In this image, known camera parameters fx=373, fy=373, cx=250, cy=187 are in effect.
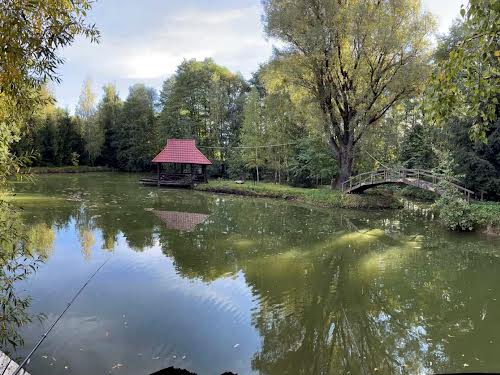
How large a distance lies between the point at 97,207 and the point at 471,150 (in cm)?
1648

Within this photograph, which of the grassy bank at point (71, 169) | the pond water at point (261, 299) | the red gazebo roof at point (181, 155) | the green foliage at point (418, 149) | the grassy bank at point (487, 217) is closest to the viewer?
the pond water at point (261, 299)

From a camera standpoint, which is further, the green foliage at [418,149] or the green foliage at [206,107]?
the green foliage at [206,107]

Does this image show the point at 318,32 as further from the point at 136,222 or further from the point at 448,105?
the point at 448,105

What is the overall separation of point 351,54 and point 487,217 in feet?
34.5

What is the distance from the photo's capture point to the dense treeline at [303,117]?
17375mm

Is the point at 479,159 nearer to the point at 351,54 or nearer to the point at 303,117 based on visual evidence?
the point at 351,54

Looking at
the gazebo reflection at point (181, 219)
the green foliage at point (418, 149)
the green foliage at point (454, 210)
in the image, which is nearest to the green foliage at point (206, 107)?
the green foliage at point (418, 149)

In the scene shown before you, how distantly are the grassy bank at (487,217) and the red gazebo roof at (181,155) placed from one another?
1840 cm

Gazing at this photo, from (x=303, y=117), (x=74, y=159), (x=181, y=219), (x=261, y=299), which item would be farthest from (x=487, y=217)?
(x=74, y=159)

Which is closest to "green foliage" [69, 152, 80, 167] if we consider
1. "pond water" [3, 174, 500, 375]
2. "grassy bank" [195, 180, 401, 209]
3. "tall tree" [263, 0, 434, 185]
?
"grassy bank" [195, 180, 401, 209]

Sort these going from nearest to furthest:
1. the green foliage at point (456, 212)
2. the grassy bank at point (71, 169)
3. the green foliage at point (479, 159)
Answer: the green foliage at point (456, 212) → the green foliage at point (479, 159) → the grassy bank at point (71, 169)

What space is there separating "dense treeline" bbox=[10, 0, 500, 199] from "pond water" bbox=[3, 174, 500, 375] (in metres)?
2.88

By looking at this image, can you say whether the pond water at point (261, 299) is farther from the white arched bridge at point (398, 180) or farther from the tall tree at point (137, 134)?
the tall tree at point (137, 134)

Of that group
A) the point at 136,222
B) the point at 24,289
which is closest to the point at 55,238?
the point at 136,222
